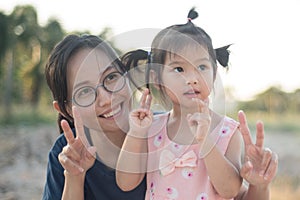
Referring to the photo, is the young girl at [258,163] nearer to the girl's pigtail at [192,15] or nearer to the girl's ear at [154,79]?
the girl's ear at [154,79]

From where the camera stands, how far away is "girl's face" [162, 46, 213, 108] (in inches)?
58.6

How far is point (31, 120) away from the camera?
1036cm

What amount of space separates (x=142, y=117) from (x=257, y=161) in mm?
348

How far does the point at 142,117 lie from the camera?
4.96 feet

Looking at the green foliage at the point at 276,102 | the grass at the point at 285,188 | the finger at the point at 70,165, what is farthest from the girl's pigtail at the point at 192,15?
the green foliage at the point at 276,102

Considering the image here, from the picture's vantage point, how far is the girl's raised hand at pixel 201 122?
1.39 m

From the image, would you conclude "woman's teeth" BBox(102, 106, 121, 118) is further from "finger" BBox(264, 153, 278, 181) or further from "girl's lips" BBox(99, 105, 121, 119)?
"finger" BBox(264, 153, 278, 181)

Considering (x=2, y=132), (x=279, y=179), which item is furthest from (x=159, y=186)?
(x=2, y=132)

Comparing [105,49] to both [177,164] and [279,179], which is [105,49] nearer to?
[177,164]

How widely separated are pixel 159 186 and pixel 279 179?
189 inches

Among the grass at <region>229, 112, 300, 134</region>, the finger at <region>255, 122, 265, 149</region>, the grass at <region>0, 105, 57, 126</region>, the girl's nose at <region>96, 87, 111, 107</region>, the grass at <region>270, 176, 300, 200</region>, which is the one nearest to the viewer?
the finger at <region>255, 122, 265, 149</region>

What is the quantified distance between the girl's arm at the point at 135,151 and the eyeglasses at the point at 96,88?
0.45ft

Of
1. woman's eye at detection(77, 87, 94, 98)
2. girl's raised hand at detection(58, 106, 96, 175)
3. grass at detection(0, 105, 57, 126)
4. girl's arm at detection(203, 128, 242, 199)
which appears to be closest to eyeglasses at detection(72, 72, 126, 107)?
woman's eye at detection(77, 87, 94, 98)

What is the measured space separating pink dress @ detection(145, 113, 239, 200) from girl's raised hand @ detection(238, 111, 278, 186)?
4.9 inches
